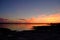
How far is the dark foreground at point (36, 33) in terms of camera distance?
3.84 metres

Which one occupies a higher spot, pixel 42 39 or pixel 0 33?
pixel 0 33

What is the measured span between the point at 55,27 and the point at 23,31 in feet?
3.12

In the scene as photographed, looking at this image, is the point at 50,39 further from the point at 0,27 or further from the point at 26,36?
the point at 0,27

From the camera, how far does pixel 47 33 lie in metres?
4.11

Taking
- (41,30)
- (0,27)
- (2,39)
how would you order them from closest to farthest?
(0,27), (2,39), (41,30)

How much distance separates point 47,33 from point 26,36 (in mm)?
667

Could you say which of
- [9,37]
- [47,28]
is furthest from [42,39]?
[9,37]

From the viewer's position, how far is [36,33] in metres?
3.94

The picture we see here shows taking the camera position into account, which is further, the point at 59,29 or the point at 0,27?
the point at 59,29

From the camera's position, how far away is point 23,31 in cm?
390

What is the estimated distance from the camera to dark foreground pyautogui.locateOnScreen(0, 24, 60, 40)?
3836 mm

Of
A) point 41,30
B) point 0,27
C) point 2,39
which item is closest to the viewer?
point 0,27

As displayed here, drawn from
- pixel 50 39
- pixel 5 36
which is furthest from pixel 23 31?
pixel 50 39

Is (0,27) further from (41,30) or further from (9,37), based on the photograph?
(41,30)
